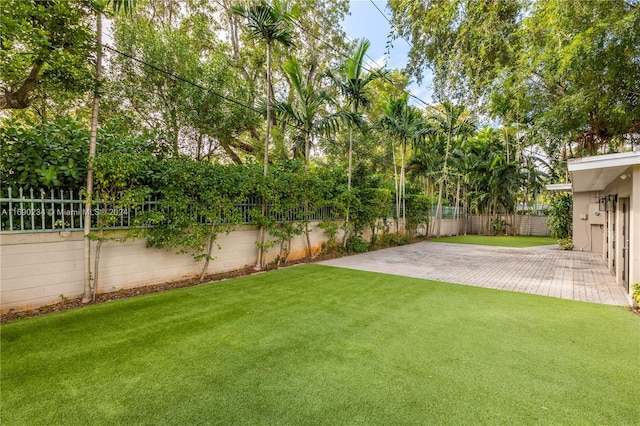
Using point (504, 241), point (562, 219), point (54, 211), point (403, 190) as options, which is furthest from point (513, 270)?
point (54, 211)

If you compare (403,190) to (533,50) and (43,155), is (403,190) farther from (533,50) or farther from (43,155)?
(43,155)

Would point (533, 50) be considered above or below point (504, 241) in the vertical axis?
above

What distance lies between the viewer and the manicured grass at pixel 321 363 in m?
1.93

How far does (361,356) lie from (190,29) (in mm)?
13429

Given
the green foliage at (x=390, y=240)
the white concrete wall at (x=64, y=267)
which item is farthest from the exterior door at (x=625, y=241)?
the white concrete wall at (x=64, y=267)

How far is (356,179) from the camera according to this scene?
9.46 metres

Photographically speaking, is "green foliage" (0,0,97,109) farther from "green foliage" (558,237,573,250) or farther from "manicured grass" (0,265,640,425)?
"green foliage" (558,237,573,250)

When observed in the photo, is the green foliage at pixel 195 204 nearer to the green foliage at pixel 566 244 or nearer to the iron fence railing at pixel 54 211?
the iron fence railing at pixel 54 211

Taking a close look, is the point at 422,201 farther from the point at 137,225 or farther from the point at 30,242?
the point at 30,242

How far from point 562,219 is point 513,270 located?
295 inches

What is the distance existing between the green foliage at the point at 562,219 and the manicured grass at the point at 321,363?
971 cm

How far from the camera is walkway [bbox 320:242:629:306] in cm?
511

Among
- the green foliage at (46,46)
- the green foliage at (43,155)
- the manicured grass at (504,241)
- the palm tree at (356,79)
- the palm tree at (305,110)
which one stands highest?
the palm tree at (356,79)

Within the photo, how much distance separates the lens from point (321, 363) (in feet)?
8.38
